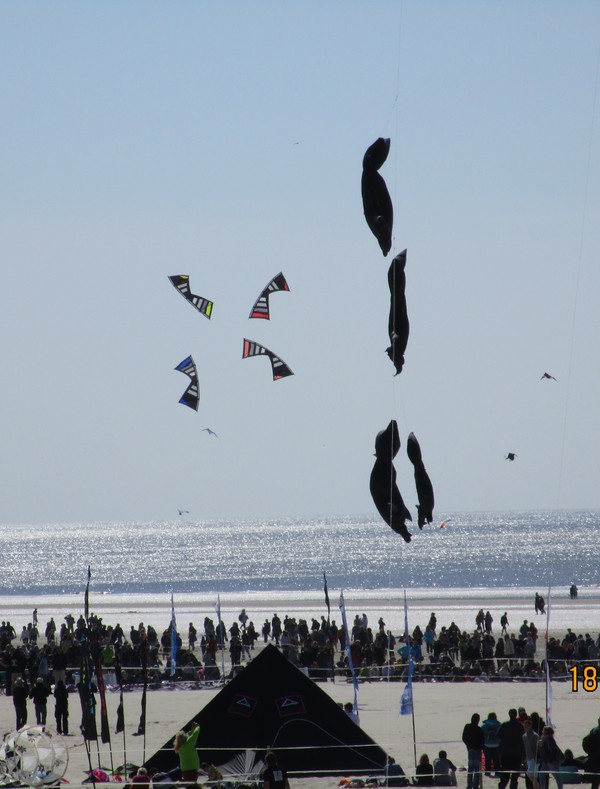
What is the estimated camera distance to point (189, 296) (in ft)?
70.5

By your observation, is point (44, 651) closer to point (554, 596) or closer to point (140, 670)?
point (140, 670)

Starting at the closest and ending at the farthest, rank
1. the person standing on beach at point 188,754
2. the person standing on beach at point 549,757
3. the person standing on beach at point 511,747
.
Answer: the person standing on beach at point 188,754 → the person standing on beach at point 549,757 → the person standing on beach at point 511,747

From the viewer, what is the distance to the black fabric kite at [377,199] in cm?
1197

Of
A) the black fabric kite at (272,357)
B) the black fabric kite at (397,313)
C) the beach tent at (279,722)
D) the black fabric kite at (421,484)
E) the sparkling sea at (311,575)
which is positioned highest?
the black fabric kite at (272,357)

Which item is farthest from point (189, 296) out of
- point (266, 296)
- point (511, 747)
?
point (511, 747)

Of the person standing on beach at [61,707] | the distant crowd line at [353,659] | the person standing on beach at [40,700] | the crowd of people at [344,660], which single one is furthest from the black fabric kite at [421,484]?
the distant crowd line at [353,659]

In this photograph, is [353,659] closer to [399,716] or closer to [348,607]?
[399,716]

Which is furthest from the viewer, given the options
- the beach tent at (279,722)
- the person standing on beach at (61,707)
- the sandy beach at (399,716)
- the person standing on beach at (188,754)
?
the person standing on beach at (61,707)

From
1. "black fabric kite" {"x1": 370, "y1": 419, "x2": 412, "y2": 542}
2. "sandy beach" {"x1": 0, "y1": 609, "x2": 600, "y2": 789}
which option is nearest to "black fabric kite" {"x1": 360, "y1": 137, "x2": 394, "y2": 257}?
"black fabric kite" {"x1": 370, "y1": 419, "x2": 412, "y2": 542}

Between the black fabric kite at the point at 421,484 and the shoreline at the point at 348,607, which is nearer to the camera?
the black fabric kite at the point at 421,484

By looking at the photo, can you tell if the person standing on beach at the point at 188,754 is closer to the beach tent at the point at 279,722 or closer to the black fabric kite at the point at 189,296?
the beach tent at the point at 279,722

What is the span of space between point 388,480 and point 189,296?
9.97 meters

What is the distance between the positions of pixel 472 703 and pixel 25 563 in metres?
128

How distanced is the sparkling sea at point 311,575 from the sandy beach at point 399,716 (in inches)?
822
